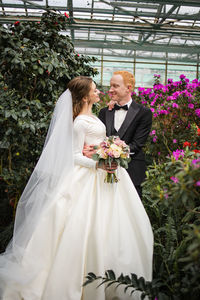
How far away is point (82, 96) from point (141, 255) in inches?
57.8

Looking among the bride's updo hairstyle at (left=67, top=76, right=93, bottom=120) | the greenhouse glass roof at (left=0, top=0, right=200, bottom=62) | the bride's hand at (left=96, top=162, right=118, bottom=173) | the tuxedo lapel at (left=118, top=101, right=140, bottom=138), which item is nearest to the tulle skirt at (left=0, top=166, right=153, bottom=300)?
the bride's hand at (left=96, top=162, right=118, bottom=173)

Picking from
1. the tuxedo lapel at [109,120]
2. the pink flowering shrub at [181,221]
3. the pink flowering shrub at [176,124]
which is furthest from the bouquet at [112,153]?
the pink flowering shrub at [176,124]

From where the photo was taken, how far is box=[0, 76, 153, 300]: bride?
1.96m

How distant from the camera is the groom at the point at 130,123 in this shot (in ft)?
8.51

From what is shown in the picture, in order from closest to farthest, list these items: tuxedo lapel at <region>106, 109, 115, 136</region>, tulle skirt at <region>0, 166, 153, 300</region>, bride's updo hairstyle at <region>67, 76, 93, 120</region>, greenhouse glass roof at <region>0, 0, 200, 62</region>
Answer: tulle skirt at <region>0, 166, 153, 300</region> < bride's updo hairstyle at <region>67, 76, 93, 120</region> < tuxedo lapel at <region>106, 109, 115, 136</region> < greenhouse glass roof at <region>0, 0, 200, 62</region>

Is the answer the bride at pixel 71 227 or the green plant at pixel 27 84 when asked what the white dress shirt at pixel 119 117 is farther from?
the green plant at pixel 27 84

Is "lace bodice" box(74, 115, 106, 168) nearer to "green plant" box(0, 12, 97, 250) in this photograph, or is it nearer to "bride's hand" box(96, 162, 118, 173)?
"bride's hand" box(96, 162, 118, 173)

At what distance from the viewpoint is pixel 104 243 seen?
2055 mm

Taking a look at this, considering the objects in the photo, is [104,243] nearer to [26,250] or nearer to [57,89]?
[26,250]

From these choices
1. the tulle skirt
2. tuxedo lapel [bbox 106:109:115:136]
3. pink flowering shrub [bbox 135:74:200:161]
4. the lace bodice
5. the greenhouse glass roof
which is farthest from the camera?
the greenhouse glass roof

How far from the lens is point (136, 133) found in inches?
104

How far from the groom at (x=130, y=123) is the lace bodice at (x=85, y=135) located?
26cm

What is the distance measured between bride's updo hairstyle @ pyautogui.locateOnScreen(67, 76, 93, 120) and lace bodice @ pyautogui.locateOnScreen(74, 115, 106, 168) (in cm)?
13

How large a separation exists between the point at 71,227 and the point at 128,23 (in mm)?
7982
